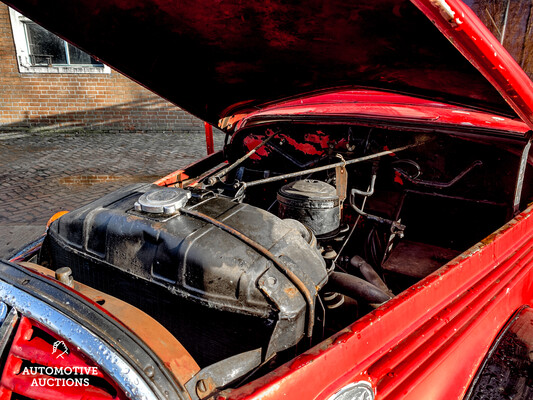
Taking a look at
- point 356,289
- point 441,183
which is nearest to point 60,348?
point 356,289

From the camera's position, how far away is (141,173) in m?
5.74

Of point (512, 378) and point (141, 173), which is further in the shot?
point (141, 173)

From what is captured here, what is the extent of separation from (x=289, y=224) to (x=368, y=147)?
41.4 inches

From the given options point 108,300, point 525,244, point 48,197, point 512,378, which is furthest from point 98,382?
point 48,197

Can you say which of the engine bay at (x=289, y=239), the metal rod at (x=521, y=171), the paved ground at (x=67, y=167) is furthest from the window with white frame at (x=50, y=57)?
the metal rod at (x=521, y=171)

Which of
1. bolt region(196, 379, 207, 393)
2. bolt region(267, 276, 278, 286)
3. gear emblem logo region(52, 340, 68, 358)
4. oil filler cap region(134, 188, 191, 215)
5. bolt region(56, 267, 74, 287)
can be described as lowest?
bolt region(196, 379, 207, 393)

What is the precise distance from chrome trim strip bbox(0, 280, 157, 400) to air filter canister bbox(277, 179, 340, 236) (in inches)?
41.9

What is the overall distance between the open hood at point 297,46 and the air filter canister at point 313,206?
0.70 metres

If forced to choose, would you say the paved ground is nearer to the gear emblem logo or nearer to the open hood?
the open hood

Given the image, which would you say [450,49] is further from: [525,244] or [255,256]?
[255,256]

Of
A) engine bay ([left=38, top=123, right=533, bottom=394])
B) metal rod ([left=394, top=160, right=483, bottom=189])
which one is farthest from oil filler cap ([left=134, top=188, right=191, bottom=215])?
metal rod ([left=394, top=160, right=483, bottom=189])

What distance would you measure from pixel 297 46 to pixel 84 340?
1.61 m

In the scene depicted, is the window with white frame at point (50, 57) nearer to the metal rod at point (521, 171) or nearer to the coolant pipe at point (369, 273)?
the coolant pipe at point (369, 273)

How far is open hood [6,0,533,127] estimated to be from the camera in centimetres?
140
